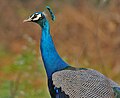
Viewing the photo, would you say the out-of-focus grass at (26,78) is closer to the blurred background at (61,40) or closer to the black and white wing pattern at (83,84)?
the blurred background at (61,40)

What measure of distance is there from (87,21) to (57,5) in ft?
5.40

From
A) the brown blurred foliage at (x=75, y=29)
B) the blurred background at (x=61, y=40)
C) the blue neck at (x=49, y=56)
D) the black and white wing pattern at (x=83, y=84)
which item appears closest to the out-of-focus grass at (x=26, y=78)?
the blurred background at (x=61, y=40)

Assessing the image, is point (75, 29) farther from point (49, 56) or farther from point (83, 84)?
point (83, 84)

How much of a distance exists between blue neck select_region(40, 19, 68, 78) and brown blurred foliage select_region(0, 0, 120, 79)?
11.6ft

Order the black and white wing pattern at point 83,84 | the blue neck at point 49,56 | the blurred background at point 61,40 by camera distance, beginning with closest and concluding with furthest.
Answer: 1. the black and white wing pattern at point 83,84
2. the blue neck at point 49,56
3. the blurred background at point 61,40

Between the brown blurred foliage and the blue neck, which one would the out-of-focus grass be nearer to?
the brown blurred foliage

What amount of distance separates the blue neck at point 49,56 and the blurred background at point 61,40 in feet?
6.71

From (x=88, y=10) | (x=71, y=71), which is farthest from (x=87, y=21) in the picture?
(x=71, y=71)

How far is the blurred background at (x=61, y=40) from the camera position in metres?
8.70

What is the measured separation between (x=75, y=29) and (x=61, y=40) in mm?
404

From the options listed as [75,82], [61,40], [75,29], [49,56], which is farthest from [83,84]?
[75,29]

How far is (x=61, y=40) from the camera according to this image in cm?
1148

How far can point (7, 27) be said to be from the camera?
12.7 m

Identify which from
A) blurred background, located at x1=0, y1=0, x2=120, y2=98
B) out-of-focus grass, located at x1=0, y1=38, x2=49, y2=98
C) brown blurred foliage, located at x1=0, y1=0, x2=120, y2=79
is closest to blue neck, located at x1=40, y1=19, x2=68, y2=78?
out-of-focus grass, located at x1=0, y1=38, x2=49, y2=98
